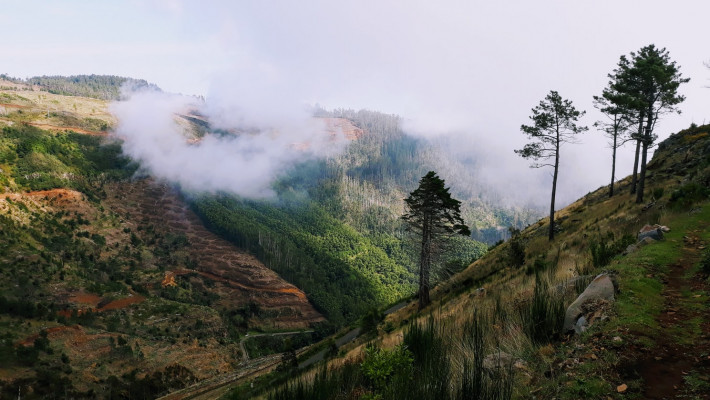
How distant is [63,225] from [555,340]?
128 m

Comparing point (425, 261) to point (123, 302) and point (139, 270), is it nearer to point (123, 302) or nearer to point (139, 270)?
point (123, 302)

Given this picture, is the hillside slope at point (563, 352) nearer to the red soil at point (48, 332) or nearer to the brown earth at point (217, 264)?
the red soil at point (48, 332)

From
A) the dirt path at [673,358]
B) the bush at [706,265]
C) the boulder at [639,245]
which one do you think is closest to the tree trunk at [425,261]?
the boulder at [639,245]

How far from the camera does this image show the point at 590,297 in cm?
522

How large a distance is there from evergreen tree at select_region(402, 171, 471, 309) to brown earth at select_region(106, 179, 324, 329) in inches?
3366

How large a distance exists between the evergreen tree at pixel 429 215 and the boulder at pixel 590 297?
69.4ft

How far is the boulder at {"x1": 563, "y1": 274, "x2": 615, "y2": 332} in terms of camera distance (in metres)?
4.87

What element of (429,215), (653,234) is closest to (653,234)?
(653,234)

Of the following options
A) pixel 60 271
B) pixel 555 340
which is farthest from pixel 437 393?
pixel 60 271

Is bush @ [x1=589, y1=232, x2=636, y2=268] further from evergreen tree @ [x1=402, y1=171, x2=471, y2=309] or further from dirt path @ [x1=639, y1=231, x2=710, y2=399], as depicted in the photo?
evergreen tree @ [x1=402, y1=171, x2=471, y2=309]

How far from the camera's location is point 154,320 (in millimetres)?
72938

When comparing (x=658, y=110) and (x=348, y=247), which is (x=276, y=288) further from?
(x=658, y=110)

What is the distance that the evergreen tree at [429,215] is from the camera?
1053 inches

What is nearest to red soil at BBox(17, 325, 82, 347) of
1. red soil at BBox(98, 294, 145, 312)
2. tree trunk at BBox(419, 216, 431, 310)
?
red soil at BBox(98, 294, 145, 312)
